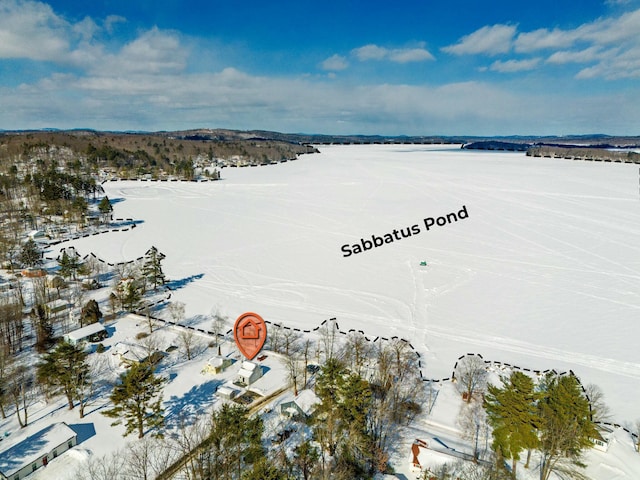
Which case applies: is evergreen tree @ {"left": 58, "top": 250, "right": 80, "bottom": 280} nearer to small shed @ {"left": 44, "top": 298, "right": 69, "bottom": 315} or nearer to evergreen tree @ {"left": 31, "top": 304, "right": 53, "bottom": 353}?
small shed @ {"left": 44, "top": 298, "right": 69, "bottom": 315}

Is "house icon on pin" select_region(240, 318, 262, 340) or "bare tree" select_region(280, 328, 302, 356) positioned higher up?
"house icon on pin" select_region(240, 318, 262, 340)

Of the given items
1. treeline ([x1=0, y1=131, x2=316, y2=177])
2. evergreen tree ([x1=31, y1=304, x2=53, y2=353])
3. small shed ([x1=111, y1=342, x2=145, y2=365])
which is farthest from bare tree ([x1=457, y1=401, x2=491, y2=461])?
treeline ([x1=0, y1=131, x2=316, y2=177])

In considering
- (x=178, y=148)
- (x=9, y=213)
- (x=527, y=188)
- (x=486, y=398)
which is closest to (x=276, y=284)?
(x=486, y=398)

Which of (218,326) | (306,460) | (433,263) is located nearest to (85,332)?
(218,326)

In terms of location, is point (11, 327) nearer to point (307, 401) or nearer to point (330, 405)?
point (307, 401)

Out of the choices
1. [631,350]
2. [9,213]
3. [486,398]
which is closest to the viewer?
[486,398]

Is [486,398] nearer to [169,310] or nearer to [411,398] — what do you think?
[411,398]
